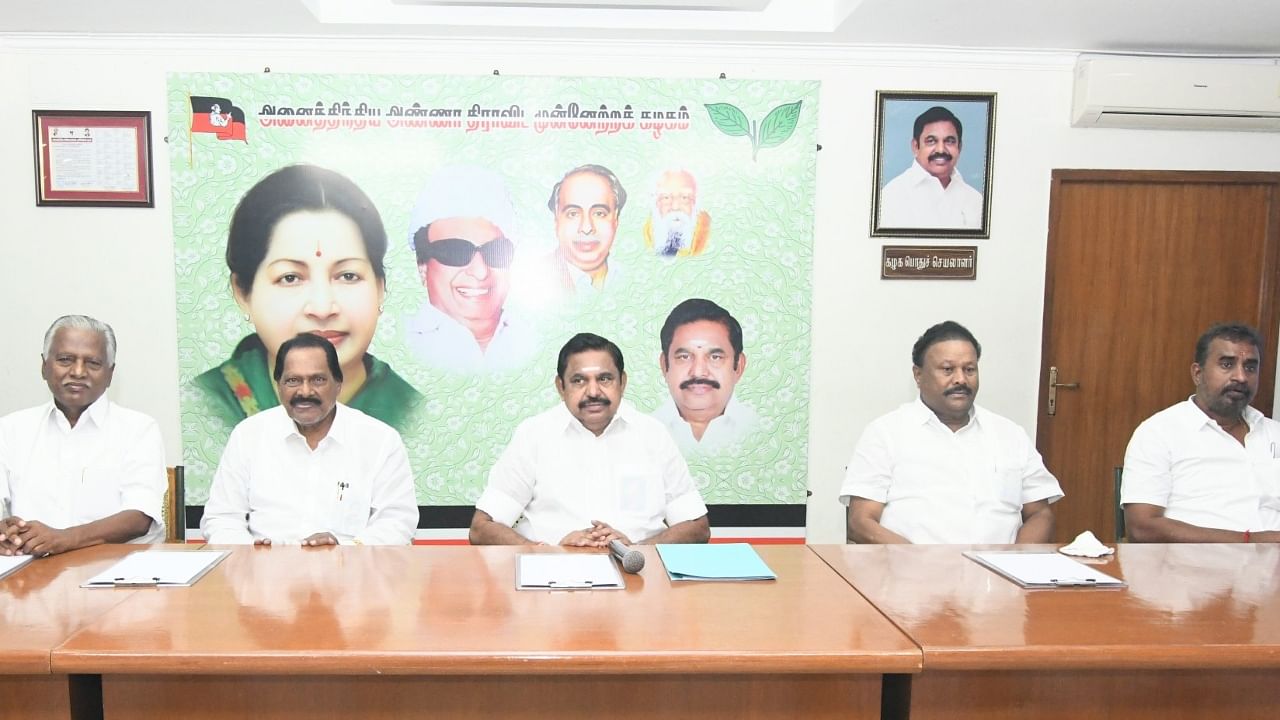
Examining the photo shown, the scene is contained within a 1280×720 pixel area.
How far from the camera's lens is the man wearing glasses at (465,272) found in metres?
3.52

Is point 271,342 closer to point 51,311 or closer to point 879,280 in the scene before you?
point 51,311

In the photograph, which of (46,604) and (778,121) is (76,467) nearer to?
(46,604)

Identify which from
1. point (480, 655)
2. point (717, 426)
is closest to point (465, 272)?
point (717, 426)

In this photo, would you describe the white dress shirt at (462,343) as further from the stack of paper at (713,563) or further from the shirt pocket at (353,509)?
the stack of paper at (713,563)

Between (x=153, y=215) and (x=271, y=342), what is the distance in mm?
779

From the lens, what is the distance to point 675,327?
12.0ft

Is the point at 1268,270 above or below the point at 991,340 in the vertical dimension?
above

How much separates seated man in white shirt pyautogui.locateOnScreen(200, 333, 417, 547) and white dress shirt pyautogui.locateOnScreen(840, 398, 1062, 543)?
5.12 ft

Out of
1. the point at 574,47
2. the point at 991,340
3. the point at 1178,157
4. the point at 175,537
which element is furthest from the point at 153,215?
the point at 1178,157

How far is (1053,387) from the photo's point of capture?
376 cm

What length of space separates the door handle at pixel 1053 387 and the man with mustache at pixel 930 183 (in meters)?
0.90

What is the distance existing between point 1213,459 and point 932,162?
5.68ft

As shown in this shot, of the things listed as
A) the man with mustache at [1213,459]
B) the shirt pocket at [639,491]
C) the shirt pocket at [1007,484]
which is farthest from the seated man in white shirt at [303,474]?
the man with mustache at [1213,459]

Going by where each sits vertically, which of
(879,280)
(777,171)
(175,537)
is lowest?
(175,537)
